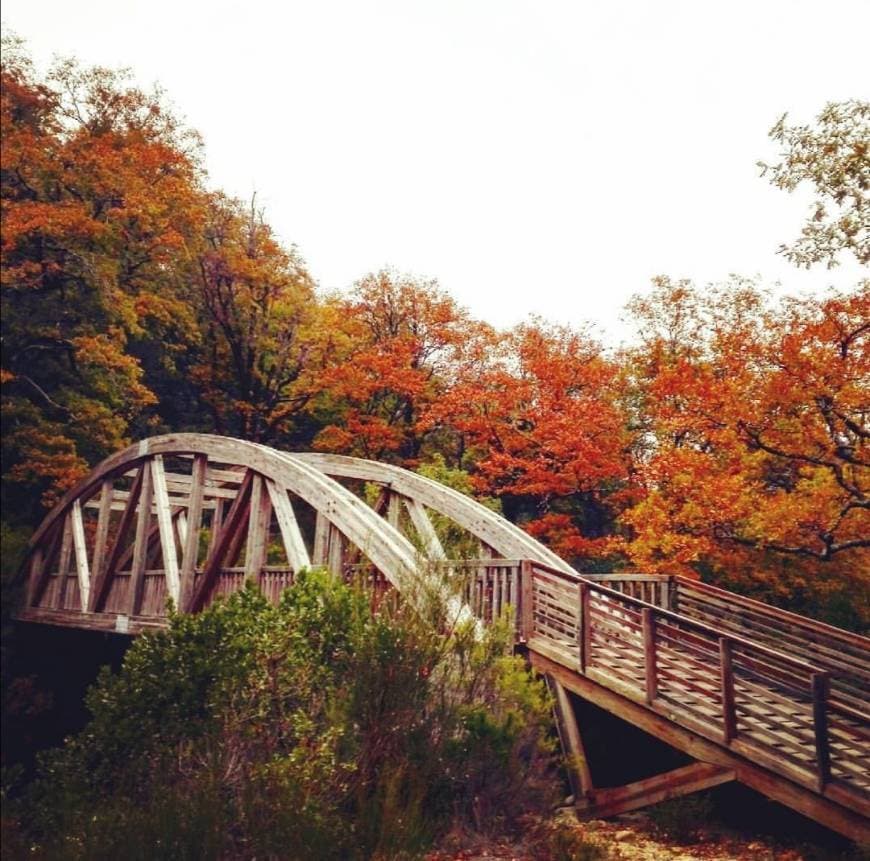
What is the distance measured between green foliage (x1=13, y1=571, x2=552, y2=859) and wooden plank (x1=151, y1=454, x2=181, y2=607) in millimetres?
4206

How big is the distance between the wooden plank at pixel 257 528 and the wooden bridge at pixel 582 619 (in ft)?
0.12

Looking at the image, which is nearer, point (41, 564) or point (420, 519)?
point (420, 519)

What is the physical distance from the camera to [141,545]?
13.6 m

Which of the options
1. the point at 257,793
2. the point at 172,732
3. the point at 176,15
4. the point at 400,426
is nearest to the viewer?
the point at 257,793

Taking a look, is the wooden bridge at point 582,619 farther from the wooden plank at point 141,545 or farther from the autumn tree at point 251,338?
the autumn tree at point 251,338

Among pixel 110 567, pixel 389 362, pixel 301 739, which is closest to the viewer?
pixel 301 739

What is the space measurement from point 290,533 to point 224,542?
208 centimetres

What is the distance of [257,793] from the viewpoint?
5113mm

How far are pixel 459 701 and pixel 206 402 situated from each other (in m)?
19.6

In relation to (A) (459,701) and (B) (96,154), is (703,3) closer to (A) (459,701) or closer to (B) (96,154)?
(B) (96,154)

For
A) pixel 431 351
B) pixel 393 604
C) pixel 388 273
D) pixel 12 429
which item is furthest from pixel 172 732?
pixel 388 273

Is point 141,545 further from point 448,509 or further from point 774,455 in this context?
point 774,455

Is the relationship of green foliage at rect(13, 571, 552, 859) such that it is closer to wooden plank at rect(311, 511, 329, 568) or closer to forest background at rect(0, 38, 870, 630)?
wooden plank at rect(311, 511, 329, 568)

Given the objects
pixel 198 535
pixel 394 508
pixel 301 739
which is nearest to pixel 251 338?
pixel 198 535
